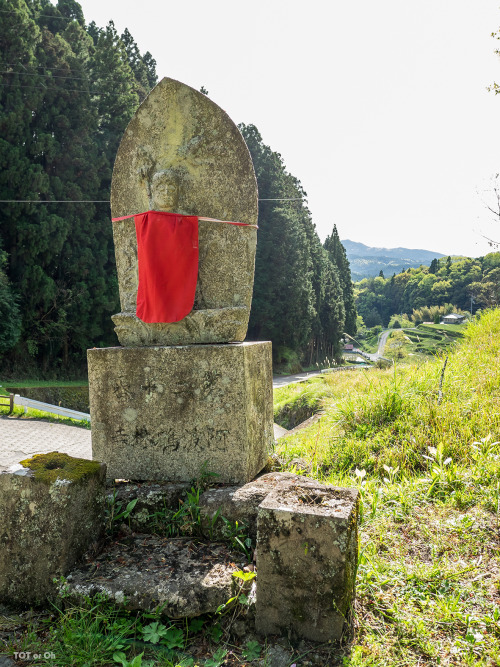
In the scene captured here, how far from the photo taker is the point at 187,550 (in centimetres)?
240

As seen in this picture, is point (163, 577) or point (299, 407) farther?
point (299, 407)

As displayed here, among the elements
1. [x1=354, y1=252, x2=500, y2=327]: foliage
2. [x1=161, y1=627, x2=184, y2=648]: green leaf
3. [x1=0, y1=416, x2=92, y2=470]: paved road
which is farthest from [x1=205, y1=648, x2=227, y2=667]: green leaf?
[x1=354, y1=252, x2=500, y2=327]: foliage

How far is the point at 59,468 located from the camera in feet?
7.91

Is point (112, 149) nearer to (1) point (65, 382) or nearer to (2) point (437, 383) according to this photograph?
(1) point (65, 382)

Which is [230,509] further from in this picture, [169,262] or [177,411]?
[169,262]

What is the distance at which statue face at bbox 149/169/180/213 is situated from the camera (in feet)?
10.0

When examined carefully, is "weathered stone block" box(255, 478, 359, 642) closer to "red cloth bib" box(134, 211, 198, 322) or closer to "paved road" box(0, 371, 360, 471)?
"red cloth bib" box(134, 211, 198, 322)

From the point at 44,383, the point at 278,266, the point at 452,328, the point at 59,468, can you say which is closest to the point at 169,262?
the point at 59,468

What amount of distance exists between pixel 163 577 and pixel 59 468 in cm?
77

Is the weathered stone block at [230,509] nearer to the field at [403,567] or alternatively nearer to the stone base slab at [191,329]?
the field at [403,567]

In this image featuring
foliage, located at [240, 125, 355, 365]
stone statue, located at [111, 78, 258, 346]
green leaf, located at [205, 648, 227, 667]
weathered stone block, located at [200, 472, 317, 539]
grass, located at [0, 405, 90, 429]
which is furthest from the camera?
foliage, located at [240, 125, 355, 365]

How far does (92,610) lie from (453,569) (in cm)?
173

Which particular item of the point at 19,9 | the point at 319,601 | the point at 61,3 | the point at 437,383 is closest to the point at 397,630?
the point at 319,601

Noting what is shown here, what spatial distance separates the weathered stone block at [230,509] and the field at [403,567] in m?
0.46
